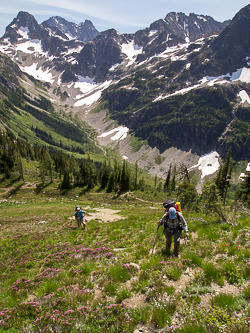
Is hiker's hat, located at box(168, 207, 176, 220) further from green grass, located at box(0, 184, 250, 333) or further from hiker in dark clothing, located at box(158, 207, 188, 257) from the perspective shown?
green grass, located at box(0, 184, 250, 333)

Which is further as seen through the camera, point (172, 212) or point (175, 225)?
point (175, 225)

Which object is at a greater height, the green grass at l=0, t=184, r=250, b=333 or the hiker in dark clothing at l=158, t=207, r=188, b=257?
the hiker in dark clothing at l=158, t=207, r=188, b=257

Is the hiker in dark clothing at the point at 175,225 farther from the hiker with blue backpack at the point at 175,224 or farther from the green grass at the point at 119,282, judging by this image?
the green grass at the point at 119,282

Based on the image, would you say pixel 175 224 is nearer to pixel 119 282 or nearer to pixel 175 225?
pixel 175 225

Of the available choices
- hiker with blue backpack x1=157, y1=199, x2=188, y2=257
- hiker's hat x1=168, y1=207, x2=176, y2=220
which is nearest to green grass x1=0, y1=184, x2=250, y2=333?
hiker with blue backpack x1=157, y1=199, x2=188, y2=257

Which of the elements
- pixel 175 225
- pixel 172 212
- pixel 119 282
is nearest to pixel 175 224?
pixel 175 225

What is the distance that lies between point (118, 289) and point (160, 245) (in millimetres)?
5204

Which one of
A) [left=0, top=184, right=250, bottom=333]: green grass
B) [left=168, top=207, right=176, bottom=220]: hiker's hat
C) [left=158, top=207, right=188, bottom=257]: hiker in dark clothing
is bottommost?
[left=0, top=184, right=250, bottom=333]: green grass

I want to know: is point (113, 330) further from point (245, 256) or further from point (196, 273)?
point (245, 256)

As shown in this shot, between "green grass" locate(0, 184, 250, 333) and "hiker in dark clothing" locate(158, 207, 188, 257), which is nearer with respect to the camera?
"green grass" locate(0, 184, 250, 333)

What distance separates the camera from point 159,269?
8.30m

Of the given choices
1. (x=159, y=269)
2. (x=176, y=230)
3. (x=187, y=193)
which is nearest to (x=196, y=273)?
(x=159, y=269)

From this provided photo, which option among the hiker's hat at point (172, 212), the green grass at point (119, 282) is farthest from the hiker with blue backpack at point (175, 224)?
the green grass at point (119, 282)

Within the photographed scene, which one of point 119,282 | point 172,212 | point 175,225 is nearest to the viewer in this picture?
point 119,282
